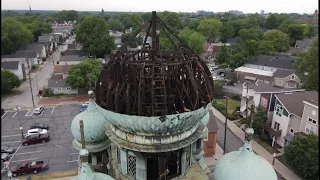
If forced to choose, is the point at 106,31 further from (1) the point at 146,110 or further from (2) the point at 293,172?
(1) the point at 146,110

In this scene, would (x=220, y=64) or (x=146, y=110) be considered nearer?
(x=146, y=110)

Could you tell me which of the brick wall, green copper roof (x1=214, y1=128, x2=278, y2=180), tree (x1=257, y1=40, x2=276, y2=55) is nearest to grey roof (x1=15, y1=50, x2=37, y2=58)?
the brick wall

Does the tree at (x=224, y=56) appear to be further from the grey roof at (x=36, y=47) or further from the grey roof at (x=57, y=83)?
the grey roof at (x=36, y=47)

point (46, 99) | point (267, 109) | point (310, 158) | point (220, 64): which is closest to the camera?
point (310, 158)

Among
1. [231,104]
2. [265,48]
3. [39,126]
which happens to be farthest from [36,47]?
[265,48]

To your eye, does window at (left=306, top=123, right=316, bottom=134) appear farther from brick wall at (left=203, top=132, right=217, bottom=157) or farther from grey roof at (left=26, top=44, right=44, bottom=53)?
grey roof at (left=26, top=44, right=44, bottom=53)

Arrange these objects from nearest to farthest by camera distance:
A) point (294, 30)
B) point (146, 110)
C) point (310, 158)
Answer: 1. point (146, 110)
2. point (310, 158)
3. point (294, 30)

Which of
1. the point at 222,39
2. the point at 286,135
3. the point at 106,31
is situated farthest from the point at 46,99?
the point at 222,39

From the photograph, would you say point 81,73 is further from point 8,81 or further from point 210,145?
point 210,145
